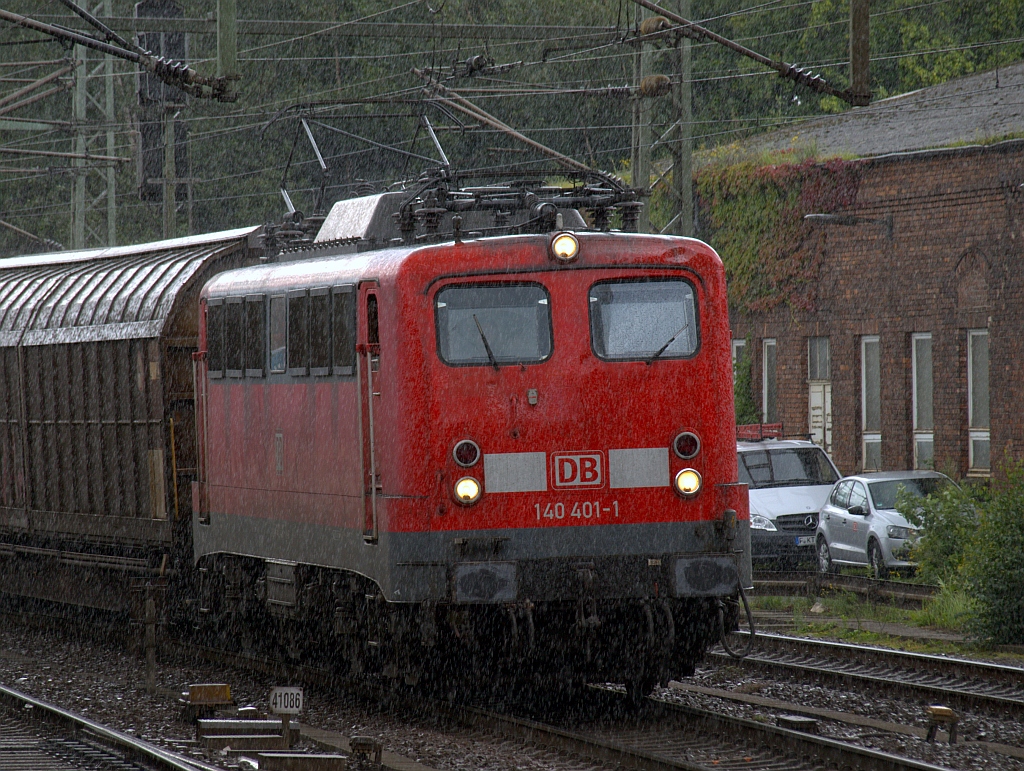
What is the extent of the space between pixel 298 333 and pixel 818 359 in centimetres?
1968

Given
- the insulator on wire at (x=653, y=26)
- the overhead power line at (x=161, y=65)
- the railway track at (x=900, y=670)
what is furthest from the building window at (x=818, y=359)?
the overhead power line at (x=161, y=65)

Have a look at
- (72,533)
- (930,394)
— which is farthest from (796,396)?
(72,533)

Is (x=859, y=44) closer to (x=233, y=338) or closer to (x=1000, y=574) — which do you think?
(x=1000, y=574)

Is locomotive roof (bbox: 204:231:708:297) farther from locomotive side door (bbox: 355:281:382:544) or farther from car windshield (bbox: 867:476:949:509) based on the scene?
car windshield (bbox: 867:476:949:509)

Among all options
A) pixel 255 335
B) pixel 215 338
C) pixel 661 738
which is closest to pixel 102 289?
pixel 215 338

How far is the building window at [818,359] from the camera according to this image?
101 ft

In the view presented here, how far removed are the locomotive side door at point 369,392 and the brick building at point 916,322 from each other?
15.7m

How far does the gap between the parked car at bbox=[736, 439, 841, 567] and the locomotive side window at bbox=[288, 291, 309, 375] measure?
39.7ft

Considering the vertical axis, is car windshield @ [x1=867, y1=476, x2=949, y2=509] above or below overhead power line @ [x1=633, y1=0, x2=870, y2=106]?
below

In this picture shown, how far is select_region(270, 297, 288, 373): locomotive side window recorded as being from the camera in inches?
497

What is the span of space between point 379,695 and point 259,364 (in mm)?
2583

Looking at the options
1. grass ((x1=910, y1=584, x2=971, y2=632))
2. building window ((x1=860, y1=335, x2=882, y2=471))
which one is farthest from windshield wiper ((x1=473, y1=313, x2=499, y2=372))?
building window ((x1=860, y1=335, x2=882, y2=471))

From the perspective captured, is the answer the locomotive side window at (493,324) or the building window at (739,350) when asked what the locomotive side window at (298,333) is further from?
the building window at (739,350)

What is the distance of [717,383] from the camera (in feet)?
38.0
